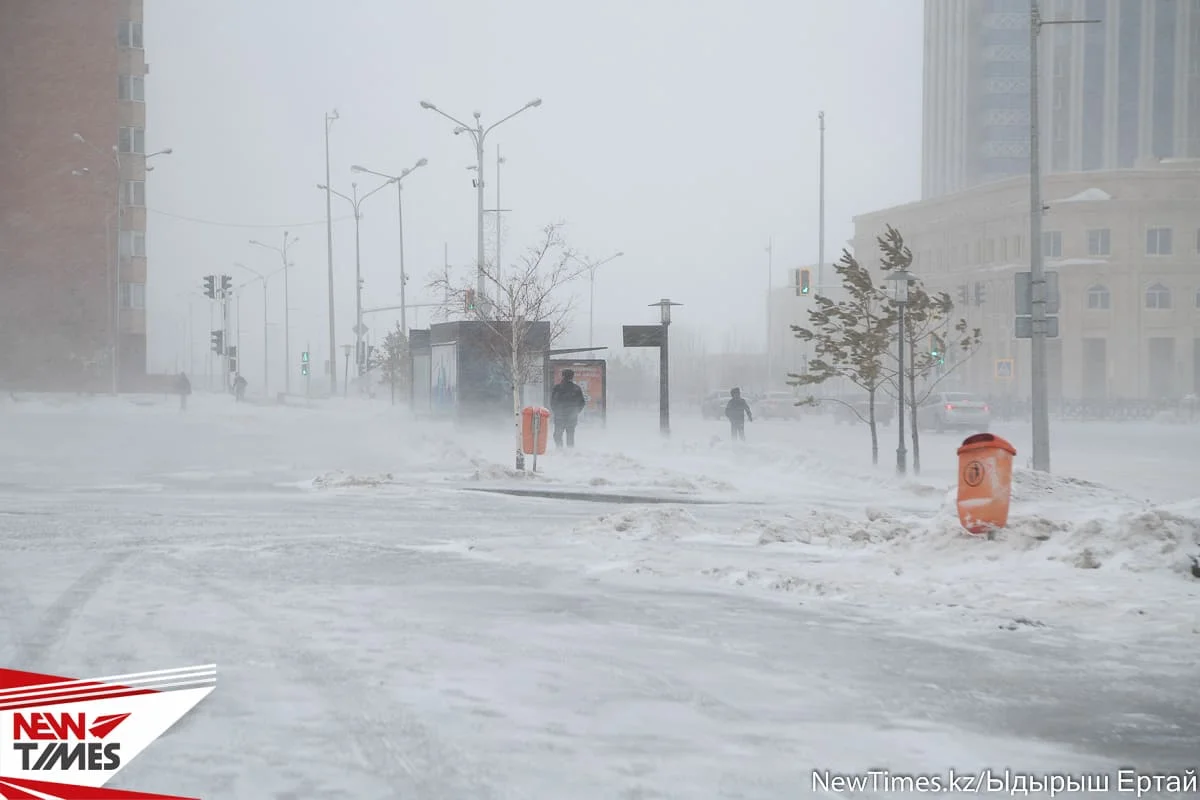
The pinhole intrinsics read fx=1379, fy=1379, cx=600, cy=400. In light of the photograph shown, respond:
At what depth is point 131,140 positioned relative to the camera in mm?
75125

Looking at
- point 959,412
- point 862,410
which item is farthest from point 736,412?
point 862,410

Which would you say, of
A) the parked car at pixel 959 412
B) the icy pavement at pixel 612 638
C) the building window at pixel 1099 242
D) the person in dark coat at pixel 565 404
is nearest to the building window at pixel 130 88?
the parked car at pixel 959 412

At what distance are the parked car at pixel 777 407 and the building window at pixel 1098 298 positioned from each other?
23.3 meters

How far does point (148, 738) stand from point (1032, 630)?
5.50 m

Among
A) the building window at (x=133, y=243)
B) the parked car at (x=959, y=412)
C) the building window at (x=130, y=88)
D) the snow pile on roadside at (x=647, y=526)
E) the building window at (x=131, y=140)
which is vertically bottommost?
the snow pile on roadside at (x=647, y=526)

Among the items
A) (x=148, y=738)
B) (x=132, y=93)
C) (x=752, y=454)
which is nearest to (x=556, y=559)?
(x=148, y=738)

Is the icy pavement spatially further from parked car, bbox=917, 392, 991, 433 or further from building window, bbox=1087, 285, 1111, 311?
building window, bbox=1087, 285, 1111, 311

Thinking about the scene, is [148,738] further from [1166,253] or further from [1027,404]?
[1166,253]

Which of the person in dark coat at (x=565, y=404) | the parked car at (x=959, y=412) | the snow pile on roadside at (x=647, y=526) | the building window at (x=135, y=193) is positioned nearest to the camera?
the snow pile on roadside at (x=647, y=526)

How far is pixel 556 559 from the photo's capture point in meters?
12.4

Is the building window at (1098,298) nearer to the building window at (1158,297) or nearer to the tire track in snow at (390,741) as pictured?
the building window at (1158,297)

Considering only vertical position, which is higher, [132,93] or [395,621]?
[132,93]

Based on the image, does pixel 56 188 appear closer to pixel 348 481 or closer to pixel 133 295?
pixel 133 295

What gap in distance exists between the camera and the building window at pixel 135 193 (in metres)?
75.4
